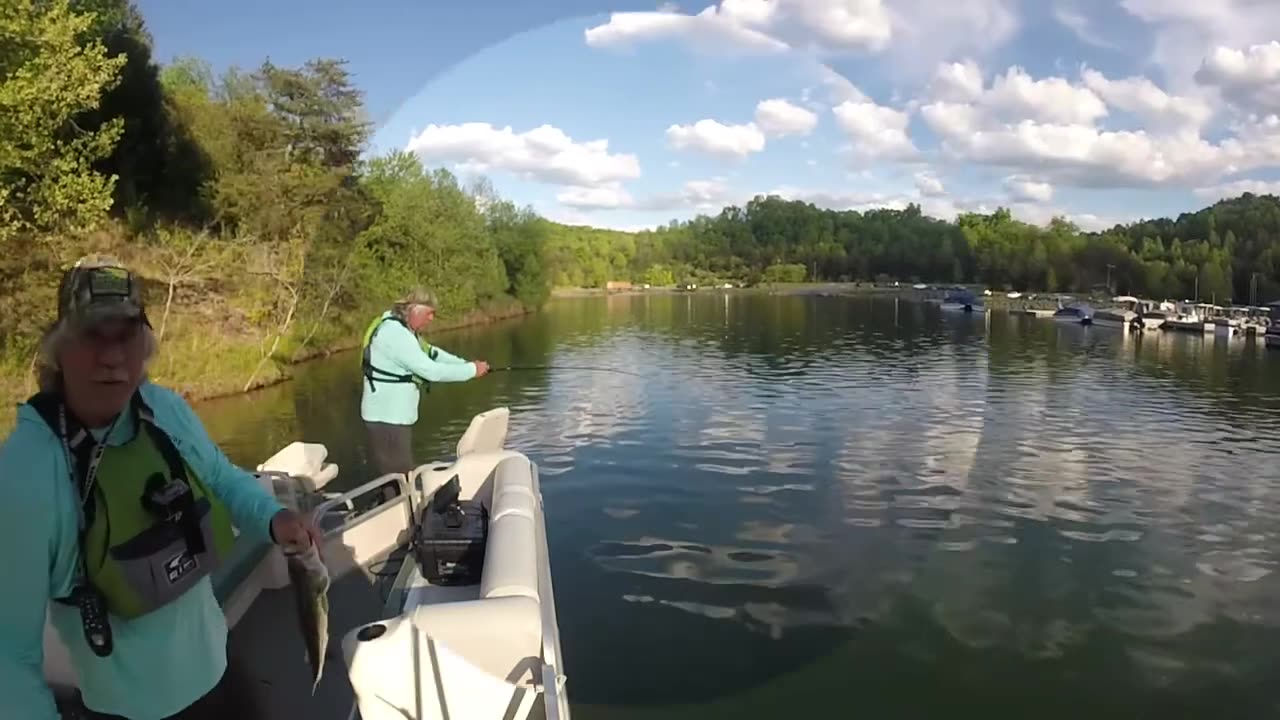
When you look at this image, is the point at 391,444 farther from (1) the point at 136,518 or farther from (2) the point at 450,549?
(1) the point at 136,518

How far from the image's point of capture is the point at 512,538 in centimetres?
482

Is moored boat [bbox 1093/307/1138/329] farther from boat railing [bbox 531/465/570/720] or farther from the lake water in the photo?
boat railing [bbox 531/465/570/720]

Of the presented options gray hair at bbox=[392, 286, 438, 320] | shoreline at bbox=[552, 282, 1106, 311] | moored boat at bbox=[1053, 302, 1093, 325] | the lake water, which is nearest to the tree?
the lake water

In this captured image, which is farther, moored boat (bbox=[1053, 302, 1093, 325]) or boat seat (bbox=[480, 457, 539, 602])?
moored boat (bbox=[1053, 302, 1093, 325])

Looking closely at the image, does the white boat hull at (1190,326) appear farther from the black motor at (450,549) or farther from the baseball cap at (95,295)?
the baseball cap at (95,295)

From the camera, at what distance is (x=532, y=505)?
5.58 metres

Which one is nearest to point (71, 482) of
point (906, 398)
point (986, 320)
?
point (906, 398)

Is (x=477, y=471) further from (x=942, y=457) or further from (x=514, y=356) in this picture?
(x=514, y=356)

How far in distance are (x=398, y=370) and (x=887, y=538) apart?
6.87 m

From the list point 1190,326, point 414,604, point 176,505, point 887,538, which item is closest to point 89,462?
Answer: point 176,505

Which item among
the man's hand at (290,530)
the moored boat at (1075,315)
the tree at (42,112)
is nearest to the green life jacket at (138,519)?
the man's hand at (290,530)

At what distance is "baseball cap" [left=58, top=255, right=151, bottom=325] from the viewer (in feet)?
6.81

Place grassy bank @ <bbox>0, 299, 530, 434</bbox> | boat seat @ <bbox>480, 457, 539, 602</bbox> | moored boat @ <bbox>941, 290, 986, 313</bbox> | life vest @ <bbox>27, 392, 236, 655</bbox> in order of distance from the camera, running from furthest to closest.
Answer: moored boat @ <bbox>941, 290, 986, 313</bbox> < grassy bank @ <bbox>0, 299, 530, 434</bbox> < boat seat @ <bbox>480, 457, 539, 602</bbox> < life vest @ <bbox>27, 392, 236, 655</bbox>

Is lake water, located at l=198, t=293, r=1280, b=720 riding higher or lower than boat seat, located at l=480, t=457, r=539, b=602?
lower
